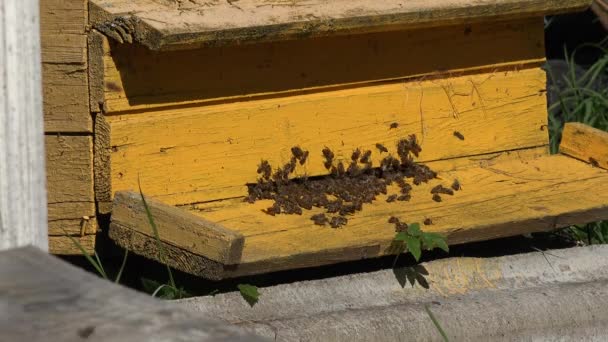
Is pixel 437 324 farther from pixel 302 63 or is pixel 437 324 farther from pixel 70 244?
pixel 70 244

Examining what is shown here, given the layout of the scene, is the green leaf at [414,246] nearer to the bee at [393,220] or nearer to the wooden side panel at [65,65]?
the bee at [393,220]

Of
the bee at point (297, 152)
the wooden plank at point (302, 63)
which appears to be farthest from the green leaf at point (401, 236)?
the wooden plank at point (302, 63)

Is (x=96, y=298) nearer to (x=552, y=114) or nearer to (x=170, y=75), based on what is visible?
(x=170, y=75)

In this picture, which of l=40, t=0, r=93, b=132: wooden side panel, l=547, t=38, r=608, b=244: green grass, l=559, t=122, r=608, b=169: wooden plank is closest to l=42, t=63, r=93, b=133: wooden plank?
l=40, t=0, r=93, b=132: wooden side panel

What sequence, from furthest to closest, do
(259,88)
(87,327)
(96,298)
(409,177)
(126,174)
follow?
(409,177), (259,88), (126,174), (96,298), (87,327)

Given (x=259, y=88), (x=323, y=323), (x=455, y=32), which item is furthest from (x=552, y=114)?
(x=323, y=323)

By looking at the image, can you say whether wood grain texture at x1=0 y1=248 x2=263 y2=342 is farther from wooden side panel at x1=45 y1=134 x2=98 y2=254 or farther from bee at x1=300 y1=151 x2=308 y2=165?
bee at x1=300 y1=151 x2=308 y2=165

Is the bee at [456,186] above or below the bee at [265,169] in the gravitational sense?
below
